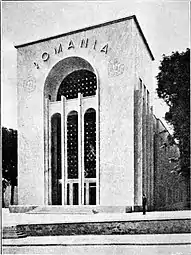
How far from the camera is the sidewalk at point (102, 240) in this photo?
336cm

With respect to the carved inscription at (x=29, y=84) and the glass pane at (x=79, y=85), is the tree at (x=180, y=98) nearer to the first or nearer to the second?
the carved inscription at (x=29, y=84)

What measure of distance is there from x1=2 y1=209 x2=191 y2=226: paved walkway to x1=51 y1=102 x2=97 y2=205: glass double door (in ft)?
5.03

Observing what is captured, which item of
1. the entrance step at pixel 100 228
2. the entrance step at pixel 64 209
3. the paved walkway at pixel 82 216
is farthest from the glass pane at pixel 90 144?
the entrance step at pixel 100 228

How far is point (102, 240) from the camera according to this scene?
372 cm

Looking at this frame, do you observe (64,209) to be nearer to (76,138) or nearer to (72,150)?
(72,150)

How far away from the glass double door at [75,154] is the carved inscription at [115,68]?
939mm

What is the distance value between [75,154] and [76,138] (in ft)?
0.85

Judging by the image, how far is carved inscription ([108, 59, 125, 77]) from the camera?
5480mm

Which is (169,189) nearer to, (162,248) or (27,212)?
(162,248)

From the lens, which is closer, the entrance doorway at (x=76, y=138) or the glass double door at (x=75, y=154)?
the entrance doorway at (x=76, y=138)

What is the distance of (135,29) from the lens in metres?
3.81

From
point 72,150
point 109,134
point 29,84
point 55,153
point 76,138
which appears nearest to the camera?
point 29,84

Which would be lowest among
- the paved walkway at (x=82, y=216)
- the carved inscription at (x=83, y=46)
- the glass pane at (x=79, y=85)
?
the paved walkway at (x=82, y=216)

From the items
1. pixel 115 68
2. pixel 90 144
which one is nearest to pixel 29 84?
pixel 115 68
